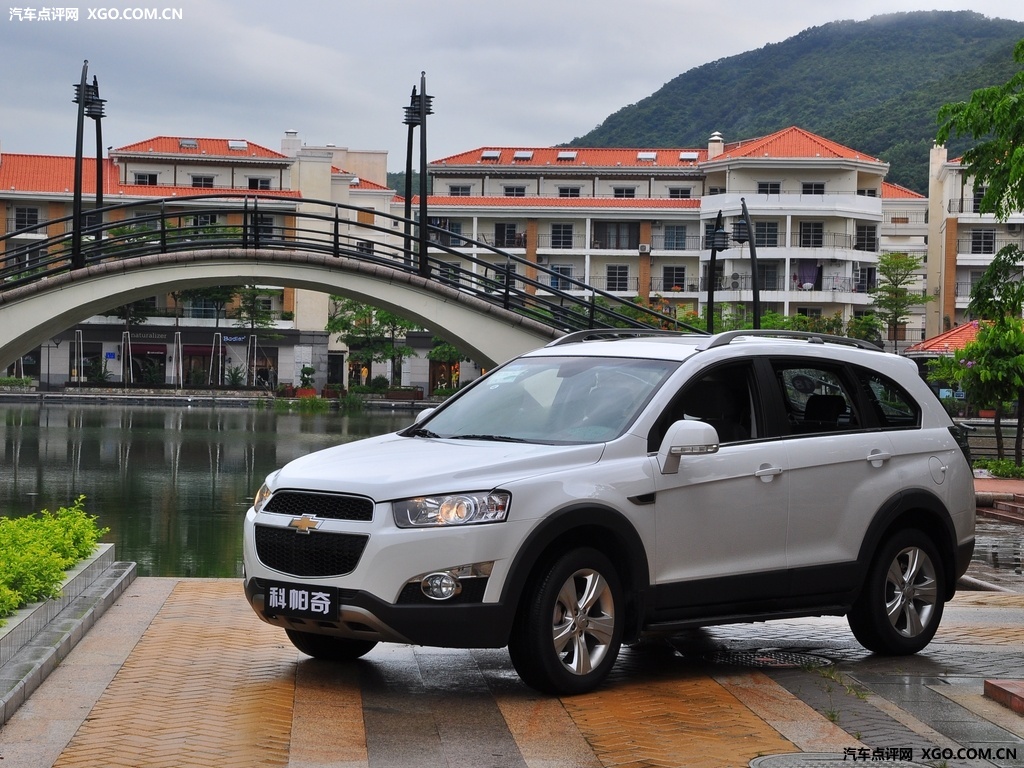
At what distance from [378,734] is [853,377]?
13.3ft

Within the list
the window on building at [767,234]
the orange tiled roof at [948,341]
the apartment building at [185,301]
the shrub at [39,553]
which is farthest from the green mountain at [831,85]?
the shrub at [39,553]

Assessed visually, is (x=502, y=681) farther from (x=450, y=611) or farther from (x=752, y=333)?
(x=752, y=333)

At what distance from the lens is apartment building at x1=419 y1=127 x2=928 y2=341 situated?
257 feet

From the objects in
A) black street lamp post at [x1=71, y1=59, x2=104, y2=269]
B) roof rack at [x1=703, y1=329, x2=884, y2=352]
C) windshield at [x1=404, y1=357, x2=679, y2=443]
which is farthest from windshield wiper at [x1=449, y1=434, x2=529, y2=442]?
black street lamp post at [x1=71, y1=59, x2=104, y2=269]

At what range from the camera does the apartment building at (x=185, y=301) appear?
77.6 meters

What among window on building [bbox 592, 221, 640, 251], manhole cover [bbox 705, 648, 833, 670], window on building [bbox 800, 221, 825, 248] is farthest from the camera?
window on building [bbox 592, 221, 640, 251]

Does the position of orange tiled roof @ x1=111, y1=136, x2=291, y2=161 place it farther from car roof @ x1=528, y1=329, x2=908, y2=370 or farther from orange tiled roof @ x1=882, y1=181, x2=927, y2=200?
car roof @ x1=528, y1=329, x2=908, y2=370

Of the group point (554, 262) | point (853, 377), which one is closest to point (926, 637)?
point (853, 377)

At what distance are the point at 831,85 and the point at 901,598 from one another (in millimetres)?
144570

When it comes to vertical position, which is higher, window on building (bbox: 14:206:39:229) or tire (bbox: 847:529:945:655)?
window on building (bbox: 14:206:39:229)

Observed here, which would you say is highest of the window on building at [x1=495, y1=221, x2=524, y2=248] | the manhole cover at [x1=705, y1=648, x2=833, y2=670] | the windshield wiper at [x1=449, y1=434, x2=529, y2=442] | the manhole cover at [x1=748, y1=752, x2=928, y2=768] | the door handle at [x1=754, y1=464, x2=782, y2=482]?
the window on building at [x1=495, y1=221, x2=524, y2=248]

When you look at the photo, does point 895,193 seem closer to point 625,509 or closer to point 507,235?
point 507,235

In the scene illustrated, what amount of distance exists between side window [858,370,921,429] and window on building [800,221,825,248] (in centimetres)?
7251

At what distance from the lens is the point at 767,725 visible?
6285 mm
